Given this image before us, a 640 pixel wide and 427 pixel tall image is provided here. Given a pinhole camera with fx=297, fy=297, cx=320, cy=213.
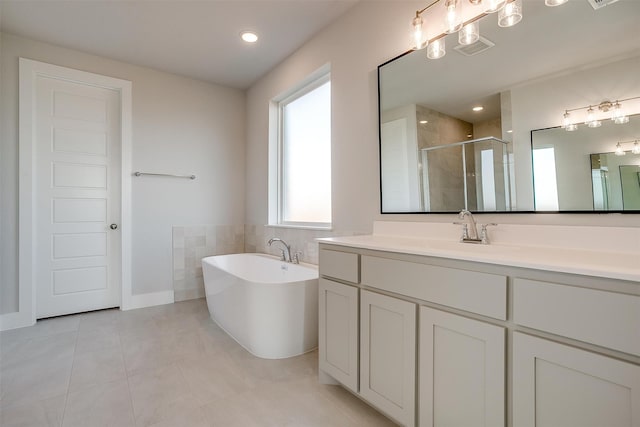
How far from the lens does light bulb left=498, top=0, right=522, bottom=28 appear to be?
1.32 m

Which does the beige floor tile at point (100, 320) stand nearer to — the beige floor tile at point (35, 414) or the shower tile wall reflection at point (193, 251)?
the shower tile wall reflection at point (193, 251)

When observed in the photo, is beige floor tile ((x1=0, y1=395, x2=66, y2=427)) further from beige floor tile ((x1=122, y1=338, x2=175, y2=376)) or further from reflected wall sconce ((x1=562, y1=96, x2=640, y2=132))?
reflected wall sconce ((x1=562, y1=96, x2=640, y2=132))

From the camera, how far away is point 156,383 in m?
1.78

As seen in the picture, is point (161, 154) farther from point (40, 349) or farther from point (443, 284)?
point (443, 284)

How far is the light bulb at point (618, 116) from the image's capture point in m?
1.11

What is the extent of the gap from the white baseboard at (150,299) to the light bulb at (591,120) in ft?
12.2

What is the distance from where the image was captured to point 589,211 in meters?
1.19

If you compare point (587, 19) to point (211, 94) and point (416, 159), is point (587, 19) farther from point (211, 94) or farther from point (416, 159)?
point (211, 94)

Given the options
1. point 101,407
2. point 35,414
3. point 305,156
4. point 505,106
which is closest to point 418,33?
point 505,106

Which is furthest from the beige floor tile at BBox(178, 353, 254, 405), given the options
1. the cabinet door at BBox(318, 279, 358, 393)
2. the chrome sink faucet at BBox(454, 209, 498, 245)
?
the chrome sink faucet at BBox(454, 209, 498, 245)

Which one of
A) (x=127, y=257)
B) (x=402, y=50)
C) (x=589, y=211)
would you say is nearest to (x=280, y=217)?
(x=127, y=257)

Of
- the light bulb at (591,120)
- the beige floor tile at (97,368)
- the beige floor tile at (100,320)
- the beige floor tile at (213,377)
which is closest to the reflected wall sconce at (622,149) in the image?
the light bulb at (591,120)

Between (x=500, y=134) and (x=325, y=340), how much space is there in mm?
1429

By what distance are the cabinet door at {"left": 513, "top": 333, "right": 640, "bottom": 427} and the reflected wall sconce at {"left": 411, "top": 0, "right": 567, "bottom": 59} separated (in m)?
1.35
